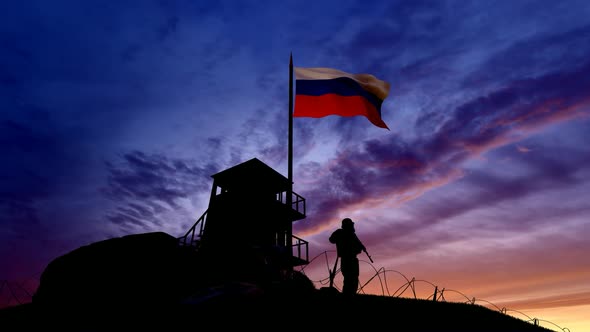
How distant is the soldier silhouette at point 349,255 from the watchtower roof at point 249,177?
15.4m

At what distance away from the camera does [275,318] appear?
716 centimetres

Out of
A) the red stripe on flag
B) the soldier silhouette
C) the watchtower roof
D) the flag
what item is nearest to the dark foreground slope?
the soldier silhouette

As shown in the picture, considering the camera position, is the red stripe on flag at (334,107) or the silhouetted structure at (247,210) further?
the silhouetted structure at (247,210)

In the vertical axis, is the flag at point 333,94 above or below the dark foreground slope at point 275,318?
above

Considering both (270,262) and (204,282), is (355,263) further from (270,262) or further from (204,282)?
(204,282)

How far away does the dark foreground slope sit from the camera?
6852 mm

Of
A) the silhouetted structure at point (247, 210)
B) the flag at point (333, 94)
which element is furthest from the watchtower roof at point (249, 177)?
the flag at point (333, 94)

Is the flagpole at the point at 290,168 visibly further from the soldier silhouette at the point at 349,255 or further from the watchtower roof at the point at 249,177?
the watchtower roof at the point at 249,177

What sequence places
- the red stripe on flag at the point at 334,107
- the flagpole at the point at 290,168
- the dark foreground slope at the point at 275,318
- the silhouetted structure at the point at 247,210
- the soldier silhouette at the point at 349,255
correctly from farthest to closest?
the silhouetted structure at the point at 247,210 → the red stripe on flag at the point at 334,107 → the flagpole at the point at 290,168 → the soldier silhouette at the point at 349,255 → the dark foreground slope at the point at 275,318

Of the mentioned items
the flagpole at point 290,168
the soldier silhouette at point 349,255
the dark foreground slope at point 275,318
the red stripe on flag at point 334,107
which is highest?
the red stripe on flag at point 334,107

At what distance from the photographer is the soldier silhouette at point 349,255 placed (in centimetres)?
1014

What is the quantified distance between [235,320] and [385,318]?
3198 mm

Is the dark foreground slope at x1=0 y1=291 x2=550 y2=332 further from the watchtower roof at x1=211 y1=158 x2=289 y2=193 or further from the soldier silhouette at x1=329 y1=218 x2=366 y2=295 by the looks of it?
the watchtower roof at x1=211 y1=158 x2=289 y2=193

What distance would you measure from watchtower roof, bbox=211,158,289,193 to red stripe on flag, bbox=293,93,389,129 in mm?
10459
